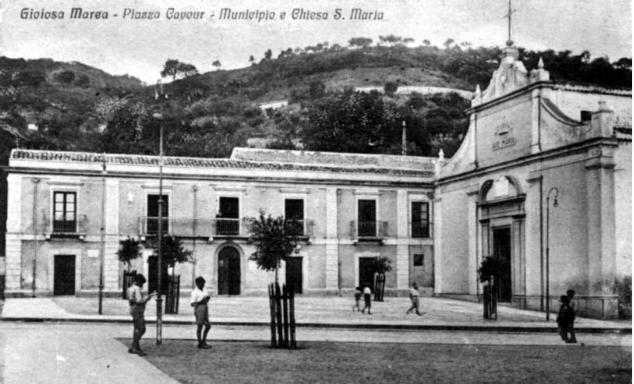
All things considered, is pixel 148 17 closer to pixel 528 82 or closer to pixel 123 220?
pixel 528 82

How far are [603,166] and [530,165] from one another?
361 cm

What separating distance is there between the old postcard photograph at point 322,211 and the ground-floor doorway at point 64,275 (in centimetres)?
5

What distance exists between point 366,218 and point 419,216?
91.3 inches

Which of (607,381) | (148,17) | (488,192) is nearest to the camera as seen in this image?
(607,381)

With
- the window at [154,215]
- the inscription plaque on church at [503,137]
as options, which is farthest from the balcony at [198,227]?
the inscription plaque on church at [503,137]

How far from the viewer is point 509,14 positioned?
1794cm

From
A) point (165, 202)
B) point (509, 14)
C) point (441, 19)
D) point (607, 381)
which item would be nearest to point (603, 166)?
point (509, 14)

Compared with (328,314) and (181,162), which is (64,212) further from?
(328,314)

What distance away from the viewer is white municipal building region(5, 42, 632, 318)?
22.4 metres

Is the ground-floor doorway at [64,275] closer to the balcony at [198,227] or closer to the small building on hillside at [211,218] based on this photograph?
the small building on hillside at [211,218]

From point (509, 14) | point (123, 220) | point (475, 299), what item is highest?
point (509, 14)

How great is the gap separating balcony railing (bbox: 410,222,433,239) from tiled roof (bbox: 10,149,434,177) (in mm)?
2102

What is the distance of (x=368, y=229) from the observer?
32.6 m

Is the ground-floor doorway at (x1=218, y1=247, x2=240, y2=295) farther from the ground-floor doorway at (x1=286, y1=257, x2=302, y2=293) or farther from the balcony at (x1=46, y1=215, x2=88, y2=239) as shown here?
the balcony at (x1=46, y1=215, x2=88, y2=239)
